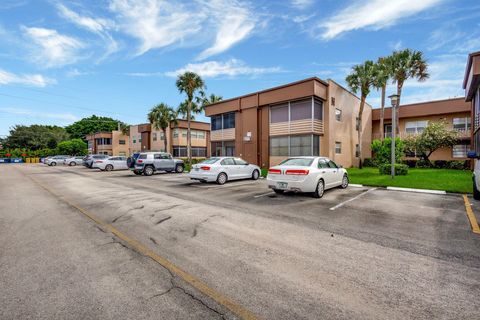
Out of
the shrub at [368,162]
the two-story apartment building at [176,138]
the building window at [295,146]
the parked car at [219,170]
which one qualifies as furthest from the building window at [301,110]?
the two-story apartment building at [176,138]

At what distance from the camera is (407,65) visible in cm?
2148

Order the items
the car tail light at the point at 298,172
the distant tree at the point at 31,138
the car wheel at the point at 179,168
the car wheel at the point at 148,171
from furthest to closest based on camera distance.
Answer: the distant tree at the point at 31,138 → the car wheel at the point at 179,168 → the car wheel at the point at 148,171 → the car tail light at the point at 298,172

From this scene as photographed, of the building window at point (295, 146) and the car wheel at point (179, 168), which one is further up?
the building window at point (295, 146)

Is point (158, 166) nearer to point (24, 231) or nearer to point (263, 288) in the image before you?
point (24, 231)

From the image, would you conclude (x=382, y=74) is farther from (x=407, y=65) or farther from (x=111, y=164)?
(x=111, y=164)

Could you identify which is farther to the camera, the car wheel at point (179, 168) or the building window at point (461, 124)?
the building window at point (461, 124)

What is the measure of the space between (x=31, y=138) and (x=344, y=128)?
79.5 meters

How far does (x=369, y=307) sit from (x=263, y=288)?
114 cm

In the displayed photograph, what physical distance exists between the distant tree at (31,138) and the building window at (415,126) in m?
80.6

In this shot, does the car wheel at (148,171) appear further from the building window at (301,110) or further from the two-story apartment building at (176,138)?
the two-story apartment building at (176,138)

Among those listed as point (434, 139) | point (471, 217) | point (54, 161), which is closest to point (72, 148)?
point (54, 161)

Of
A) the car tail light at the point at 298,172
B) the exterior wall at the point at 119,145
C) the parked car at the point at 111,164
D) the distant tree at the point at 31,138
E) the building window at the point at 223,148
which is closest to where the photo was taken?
the car tail light at the point at 298,172

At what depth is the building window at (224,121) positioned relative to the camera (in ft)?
80.2

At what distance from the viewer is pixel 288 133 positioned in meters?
19.6
